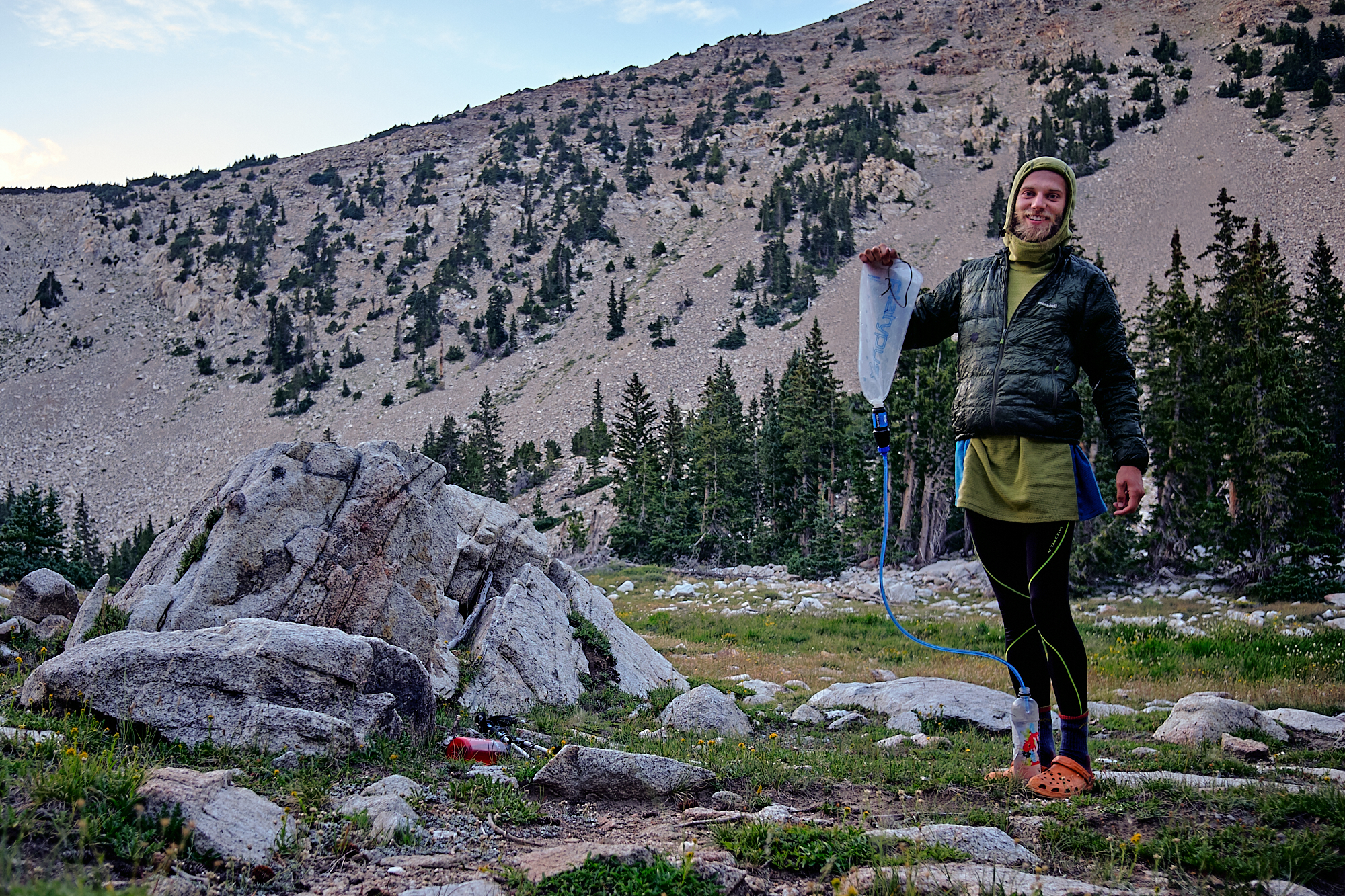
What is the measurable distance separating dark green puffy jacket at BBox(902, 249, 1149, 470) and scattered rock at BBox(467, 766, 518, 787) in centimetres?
341

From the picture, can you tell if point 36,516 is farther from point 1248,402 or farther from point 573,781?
point 1248,402

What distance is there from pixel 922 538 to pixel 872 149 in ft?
224

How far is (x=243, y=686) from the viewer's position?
4.71 m

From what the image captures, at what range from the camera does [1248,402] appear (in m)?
21.7

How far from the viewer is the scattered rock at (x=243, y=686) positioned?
450cm

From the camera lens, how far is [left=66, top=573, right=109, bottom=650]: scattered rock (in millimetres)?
7363

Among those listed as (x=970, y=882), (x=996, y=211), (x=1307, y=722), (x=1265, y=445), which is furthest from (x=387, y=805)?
(x=996, y=211)

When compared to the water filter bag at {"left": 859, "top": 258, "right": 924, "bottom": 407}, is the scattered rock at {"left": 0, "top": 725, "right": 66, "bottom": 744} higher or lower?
lower

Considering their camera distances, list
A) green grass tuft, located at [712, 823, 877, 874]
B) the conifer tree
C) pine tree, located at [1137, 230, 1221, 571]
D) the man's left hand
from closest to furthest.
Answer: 1. green grass tuft, located at [712, 823, 877, 874]
2. the man's left hand
3. pine tree, located at [1137, 230, 1221, 571]
4. the conifer tree

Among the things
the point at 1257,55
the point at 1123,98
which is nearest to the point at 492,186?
the point at 1123,98

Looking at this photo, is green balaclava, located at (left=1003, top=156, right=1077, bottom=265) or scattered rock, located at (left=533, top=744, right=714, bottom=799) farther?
scattered rock, located at (left=533, top=744, right=714, bottom=799)

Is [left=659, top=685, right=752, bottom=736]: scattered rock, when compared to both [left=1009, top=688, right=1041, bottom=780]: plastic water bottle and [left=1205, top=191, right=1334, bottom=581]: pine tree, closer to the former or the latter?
[left=1009, top=688, right=1041, bottom=780]: plastic water bottle

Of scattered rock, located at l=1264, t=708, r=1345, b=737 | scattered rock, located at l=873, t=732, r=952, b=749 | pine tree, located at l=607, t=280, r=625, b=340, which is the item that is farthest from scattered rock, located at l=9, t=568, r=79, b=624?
pine tree, located at l=607, t=280, r=625, b=340

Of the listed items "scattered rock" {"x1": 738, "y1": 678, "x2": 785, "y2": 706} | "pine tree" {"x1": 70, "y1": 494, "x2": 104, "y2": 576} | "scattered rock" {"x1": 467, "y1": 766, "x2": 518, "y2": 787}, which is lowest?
"pine tree" {"x1": 70, "y1": 494, "x2": 104, "y2": 576}
